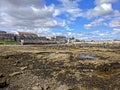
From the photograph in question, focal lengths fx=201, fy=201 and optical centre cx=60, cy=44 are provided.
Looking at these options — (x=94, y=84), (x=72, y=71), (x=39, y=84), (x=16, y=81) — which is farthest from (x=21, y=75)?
(x=94, y=84)

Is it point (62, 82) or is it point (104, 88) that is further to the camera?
point (62, 82)

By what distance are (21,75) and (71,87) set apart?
21.6ft

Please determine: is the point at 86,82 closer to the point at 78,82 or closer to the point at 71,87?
the point at 78,82

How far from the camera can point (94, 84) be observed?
60.3 feet

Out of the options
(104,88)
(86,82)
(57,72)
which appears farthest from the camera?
(57,72)

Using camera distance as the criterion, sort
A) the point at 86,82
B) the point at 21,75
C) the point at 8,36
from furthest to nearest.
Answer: the point at 8,36 < the point at 21,75 < the point at 86,82

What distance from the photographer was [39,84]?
1833 centimetres

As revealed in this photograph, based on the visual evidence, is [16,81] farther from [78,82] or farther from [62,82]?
[78,82]

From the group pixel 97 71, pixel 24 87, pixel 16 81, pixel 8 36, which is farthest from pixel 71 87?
pixel 8 36

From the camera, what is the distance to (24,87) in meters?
17.6

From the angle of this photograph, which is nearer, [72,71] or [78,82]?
[78,82]

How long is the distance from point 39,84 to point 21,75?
410cm

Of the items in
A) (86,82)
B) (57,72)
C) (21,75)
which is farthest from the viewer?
(57,72)

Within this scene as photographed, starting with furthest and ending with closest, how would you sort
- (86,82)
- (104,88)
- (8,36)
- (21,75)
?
(8,36) → (21,75) → (86,82) → (104,88)
